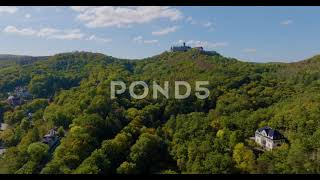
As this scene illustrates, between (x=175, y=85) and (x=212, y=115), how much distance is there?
7.21 metres

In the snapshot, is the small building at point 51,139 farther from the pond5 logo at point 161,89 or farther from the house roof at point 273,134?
the house roof at point 273,134

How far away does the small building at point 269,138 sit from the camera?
11427 mm

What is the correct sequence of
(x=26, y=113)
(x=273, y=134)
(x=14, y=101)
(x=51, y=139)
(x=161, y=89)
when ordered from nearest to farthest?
(x=273, y=134)
(x=51, y=139)
(x=26, y=113)
(x=161, y=89)
(x=14, y=101)

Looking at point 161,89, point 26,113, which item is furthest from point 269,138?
point 26,113

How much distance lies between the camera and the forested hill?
954 cm

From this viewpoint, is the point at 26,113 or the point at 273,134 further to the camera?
the point at 26,113

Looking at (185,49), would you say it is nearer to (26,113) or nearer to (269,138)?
(26,113)

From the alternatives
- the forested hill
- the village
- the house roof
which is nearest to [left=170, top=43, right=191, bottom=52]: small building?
the forested hill

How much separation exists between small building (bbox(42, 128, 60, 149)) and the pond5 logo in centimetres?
415

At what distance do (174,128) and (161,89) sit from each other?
7.17m

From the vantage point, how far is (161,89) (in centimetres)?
2094

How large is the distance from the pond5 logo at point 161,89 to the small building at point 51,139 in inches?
163

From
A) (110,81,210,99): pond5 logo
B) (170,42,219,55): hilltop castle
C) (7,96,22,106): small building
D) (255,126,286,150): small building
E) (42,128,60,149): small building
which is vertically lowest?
(42,128,60,149): small building

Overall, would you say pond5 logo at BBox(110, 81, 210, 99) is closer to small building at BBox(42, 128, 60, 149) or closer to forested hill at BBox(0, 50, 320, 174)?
forested hill at BBox(0, 50, 320, 174)
